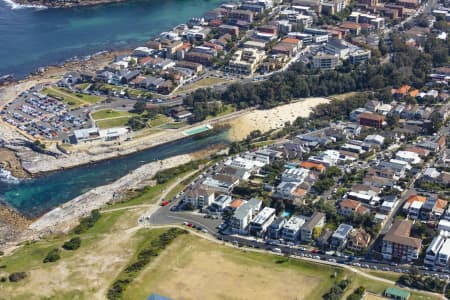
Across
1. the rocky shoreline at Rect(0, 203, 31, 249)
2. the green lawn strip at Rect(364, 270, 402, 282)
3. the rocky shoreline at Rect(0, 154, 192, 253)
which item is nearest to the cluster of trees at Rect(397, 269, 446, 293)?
the green lawn strip at Rect(364, 270, 402, 282)

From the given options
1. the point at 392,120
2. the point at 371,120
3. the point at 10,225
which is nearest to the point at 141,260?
the point at 10,225

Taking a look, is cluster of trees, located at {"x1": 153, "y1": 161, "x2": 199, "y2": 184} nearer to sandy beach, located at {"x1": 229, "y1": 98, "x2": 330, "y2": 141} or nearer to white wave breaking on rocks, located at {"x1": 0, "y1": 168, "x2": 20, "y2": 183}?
sandy beach, located at {"x1": 229, "y1": 98, "x2": 330, "y2": 141}

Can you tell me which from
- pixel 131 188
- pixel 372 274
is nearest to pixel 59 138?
pixel 131 188

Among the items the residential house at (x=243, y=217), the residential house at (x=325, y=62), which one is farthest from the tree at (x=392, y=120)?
the residential house at (x=243, y=217)

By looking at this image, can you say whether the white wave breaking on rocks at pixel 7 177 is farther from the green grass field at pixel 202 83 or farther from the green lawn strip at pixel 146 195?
the green grass field at pixel 202 83

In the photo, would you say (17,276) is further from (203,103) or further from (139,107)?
(203,103)
